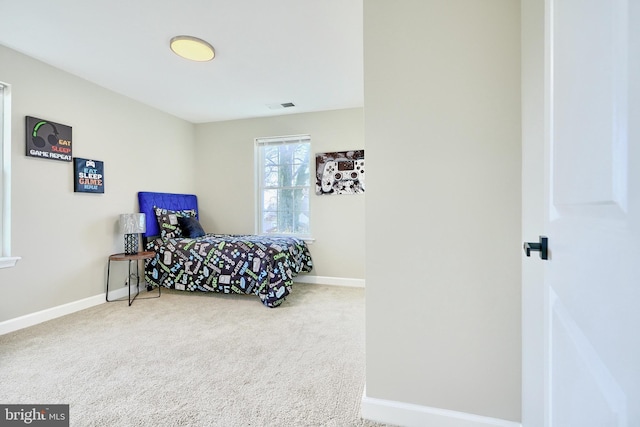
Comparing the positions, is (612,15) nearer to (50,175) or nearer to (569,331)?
(569,331)

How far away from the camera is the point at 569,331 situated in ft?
1.79

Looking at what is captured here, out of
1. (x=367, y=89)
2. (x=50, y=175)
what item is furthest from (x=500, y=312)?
(x=50, y=175)

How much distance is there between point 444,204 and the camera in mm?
1351

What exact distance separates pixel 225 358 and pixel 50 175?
251 cm

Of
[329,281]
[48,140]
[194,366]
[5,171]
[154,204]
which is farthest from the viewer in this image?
[329,281]

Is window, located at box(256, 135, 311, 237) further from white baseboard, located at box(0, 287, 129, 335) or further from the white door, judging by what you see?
the white door

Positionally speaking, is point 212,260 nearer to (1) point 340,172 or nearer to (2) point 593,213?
(1) point 340,172

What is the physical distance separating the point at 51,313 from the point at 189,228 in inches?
64.0

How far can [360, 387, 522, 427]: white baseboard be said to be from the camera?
1303 millimetres

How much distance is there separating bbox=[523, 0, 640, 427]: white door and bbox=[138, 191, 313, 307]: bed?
2713 millimetres

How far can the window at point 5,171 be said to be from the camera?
2.52 m

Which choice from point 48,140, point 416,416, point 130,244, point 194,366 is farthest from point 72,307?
point 416,416

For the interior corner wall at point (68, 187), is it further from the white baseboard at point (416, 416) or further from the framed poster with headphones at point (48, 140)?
the white baseboard at point (416, 416)

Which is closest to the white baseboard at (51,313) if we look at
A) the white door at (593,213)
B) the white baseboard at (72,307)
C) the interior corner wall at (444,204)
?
the white baseboard at (72,307)
